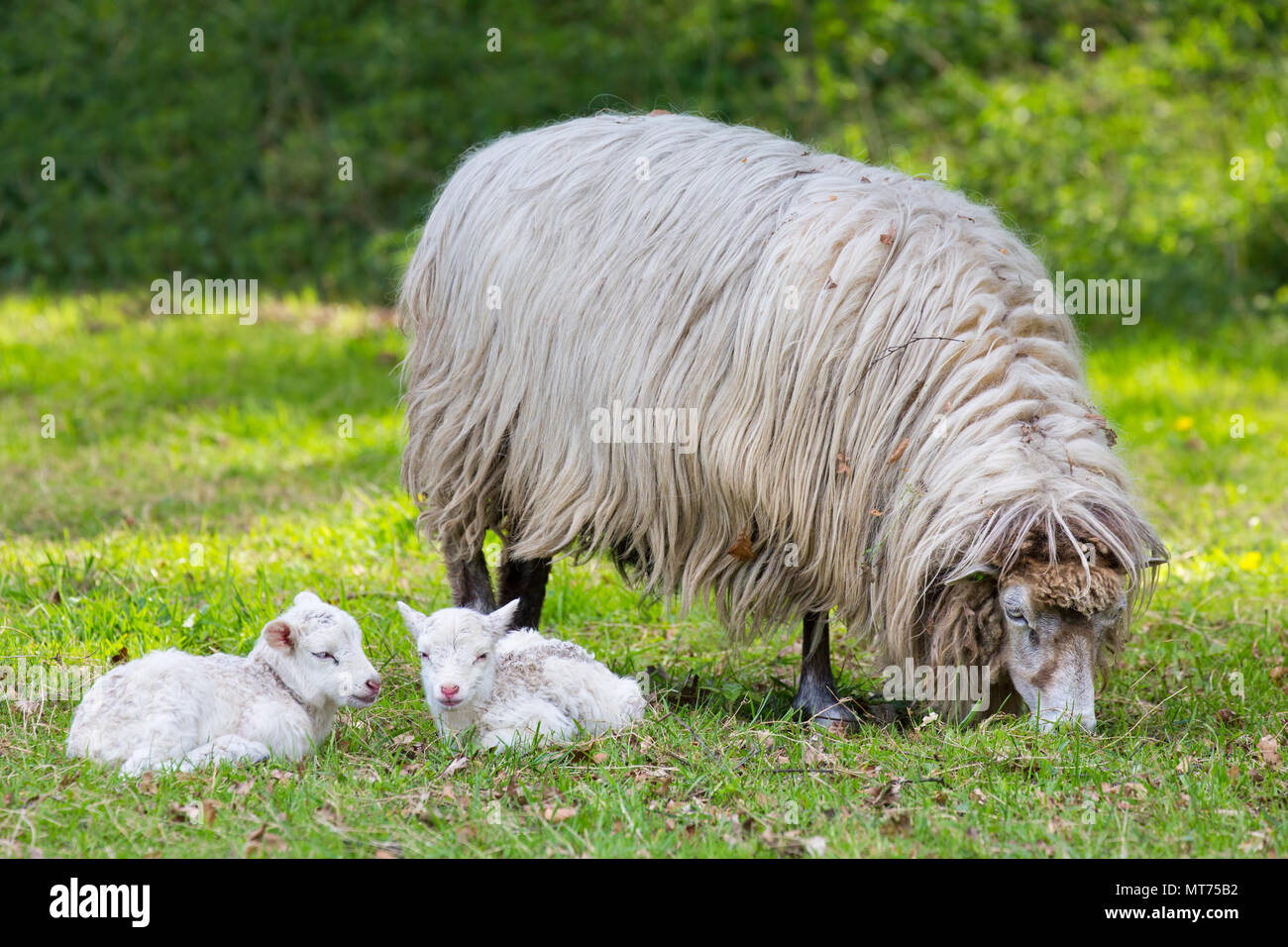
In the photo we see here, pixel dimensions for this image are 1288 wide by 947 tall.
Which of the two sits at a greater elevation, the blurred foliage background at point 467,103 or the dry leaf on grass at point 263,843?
the blurred foliage background at point 467,103

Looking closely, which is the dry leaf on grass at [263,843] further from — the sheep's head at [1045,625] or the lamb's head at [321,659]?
the sheep's head at [1045,625]

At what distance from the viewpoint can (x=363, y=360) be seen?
32.0 ft

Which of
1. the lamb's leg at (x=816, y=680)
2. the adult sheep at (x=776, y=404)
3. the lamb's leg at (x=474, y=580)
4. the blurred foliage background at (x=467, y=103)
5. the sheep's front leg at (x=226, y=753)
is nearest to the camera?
the sheep's front leg at (x=226, y=753)

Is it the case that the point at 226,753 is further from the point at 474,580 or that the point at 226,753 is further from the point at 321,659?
the point at 474,580

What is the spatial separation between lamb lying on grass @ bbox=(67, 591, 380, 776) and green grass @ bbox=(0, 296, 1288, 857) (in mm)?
86

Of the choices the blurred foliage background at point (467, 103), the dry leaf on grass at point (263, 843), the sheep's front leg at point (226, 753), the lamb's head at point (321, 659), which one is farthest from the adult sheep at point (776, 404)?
the blurred foliage background at point (467, 103)

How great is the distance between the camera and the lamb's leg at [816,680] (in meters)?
4.48

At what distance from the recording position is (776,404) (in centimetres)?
416

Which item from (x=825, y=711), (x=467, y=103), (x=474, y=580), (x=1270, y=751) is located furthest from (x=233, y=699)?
(x=467, y=103)

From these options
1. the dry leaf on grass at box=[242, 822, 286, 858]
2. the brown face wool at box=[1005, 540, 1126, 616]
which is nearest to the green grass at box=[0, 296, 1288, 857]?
the dry leaf on grass at box=[242, 822, 286, 858]

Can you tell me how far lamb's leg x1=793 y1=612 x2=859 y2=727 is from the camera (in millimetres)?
4480
